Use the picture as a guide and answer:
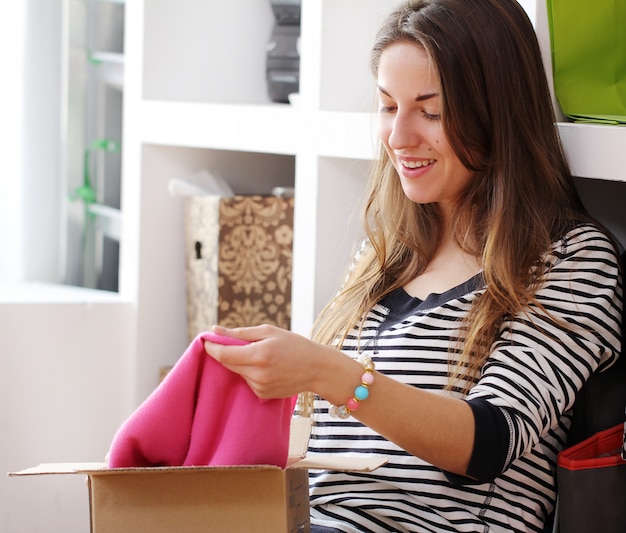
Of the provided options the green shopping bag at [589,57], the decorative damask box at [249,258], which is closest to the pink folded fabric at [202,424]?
the green shopping bag at [589,57]

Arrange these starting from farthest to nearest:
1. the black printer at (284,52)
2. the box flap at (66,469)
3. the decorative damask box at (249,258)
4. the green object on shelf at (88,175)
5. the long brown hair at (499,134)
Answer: the green object on shelf at (88,175), the black printer at (284,52), the decorative damask box at (249,258), the long brown hair at (499,134), the box flap at (66,469)

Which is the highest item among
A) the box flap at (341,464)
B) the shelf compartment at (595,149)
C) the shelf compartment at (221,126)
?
the shelf compartment at (221,126)

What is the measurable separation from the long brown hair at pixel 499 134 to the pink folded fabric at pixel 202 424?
309mm

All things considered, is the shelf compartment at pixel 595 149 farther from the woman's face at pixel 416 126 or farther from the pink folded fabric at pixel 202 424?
the pink folded fabric at pixel 202 424

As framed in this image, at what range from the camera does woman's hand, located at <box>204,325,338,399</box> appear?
1093mm

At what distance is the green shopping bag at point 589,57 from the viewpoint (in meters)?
1.31

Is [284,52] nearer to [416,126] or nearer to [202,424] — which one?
[416,126]

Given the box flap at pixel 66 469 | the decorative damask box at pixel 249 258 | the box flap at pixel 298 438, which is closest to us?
the box flap at pixel 66 469

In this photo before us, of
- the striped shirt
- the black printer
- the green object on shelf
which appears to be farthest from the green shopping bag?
the green object on shelf

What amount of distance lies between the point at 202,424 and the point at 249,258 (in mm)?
920

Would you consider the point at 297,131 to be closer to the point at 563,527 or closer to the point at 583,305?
the point at 583,305

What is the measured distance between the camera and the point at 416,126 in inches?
52.4

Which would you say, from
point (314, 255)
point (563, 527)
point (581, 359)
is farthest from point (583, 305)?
point (314, 255)

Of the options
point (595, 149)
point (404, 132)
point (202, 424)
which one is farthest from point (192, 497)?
point (595, 149)
